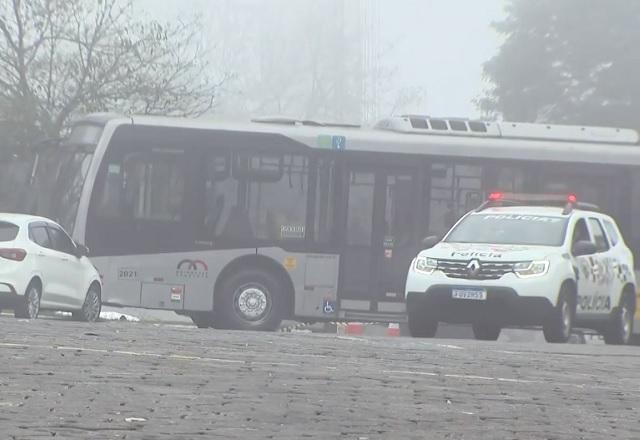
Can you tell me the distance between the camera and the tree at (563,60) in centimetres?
6688

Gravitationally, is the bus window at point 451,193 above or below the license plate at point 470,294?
above

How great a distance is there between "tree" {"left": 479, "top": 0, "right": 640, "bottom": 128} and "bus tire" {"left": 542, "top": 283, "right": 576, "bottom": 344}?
4367 cm

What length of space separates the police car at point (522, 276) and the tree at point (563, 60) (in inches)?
1664

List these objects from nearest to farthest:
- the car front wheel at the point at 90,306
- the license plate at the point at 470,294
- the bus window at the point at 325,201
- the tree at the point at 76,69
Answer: the license plate at the point at 470,294 < the car front wheel at the point at 90,306 < the bus window at the point at 325,201 < the tree at the point at 76,69

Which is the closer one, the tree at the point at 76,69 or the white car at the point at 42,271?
the white car at the point at 42,271

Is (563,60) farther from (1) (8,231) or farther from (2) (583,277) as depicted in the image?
(2) (583,277)

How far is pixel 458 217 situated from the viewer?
28.5 meters

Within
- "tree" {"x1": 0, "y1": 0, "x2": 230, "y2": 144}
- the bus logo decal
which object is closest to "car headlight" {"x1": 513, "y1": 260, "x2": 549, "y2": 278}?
the bus logo decal

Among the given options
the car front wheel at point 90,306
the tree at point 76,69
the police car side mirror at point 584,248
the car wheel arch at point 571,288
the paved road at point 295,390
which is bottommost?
the paved road at point 295,390

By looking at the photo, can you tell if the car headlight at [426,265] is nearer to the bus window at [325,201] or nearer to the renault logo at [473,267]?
the renault logo at [473,267]

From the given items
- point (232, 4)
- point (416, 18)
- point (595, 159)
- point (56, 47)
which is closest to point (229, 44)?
point (232, 4)

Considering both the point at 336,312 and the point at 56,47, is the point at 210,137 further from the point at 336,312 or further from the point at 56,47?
the point at 56,47

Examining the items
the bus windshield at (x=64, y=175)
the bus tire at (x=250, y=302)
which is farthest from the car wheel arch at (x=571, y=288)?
the bus windshield at (x=64, y=175)

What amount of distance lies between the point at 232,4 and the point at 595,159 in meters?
86.2
